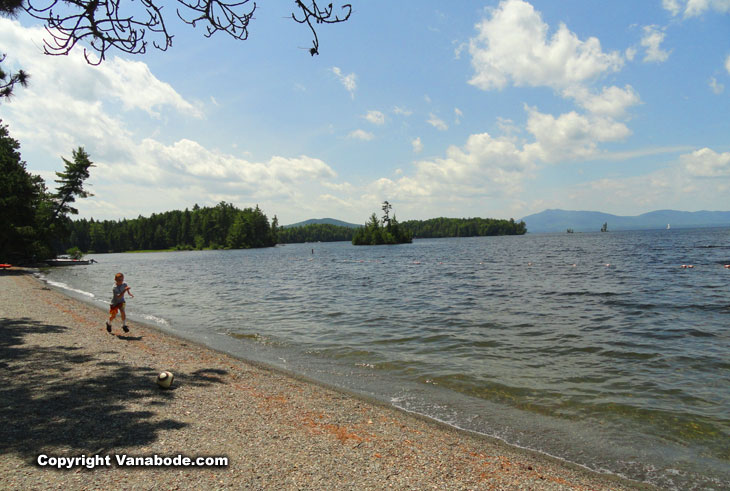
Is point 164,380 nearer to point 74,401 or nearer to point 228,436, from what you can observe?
point 74,401

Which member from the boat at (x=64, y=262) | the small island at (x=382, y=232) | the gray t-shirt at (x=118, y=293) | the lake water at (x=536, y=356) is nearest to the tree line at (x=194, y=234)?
the small island at (x=382, y=232)

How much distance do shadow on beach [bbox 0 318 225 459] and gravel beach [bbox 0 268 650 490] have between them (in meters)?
0.02

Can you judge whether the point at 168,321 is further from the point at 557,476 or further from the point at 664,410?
the point at 664,410

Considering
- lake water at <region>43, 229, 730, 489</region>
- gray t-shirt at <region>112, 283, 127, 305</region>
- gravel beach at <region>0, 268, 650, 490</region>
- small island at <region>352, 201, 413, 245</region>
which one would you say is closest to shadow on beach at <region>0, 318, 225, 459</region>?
gravel beach at <region>0, 268, 650, 490</region>

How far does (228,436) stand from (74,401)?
347 centimetres

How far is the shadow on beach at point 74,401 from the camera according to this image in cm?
563

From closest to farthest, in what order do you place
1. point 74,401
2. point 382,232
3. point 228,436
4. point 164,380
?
1. point 228,436
2. point 74,401
3. point 164,380
4. point 382,232

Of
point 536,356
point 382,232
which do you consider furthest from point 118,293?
point 382,232

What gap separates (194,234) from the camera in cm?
19788

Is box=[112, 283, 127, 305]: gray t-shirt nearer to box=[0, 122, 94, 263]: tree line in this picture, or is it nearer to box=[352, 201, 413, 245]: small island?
box=[0, 122, 94, 263]: tree line

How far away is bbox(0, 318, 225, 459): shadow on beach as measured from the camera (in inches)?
222

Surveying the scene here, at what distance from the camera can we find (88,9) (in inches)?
270

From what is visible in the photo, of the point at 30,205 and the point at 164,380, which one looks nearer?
the point at 164,380

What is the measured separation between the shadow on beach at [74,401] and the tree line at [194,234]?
17841 cm
